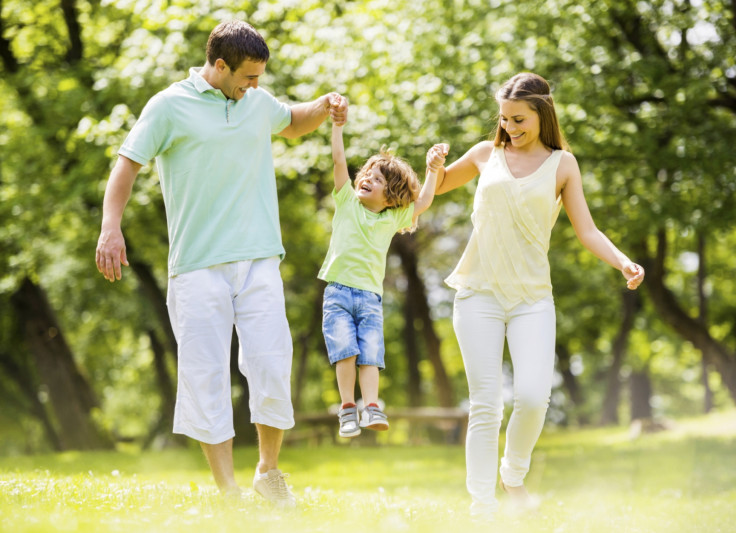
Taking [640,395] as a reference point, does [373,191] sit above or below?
above

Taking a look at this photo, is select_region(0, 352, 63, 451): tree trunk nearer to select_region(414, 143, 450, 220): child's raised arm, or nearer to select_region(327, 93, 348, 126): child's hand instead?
select_region(414, 143, 450, 220): child's raised arm

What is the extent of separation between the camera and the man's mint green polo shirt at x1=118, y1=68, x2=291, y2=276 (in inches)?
192

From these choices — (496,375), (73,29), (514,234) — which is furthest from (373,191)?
(73,29)

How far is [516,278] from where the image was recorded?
16.6 ft

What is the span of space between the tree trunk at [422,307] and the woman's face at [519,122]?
1545 cm

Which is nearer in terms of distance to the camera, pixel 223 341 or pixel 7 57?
pixel 223 341

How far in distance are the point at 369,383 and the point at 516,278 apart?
42.7 inches

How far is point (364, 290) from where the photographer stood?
5477 millimetres

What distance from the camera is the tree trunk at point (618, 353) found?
89.9 ft

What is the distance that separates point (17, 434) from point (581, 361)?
2402cm

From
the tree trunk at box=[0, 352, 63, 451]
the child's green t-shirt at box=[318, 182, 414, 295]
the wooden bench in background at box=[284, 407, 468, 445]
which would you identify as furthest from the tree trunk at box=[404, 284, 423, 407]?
the child's green t-shirt at box=[318, 182, 414, 295]

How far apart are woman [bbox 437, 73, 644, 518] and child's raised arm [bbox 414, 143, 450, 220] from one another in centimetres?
35

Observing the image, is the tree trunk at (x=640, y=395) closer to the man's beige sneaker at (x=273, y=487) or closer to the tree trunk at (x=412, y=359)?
the tree trunk at (x=412, y=359)

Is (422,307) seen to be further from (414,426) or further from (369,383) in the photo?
(369,383)
